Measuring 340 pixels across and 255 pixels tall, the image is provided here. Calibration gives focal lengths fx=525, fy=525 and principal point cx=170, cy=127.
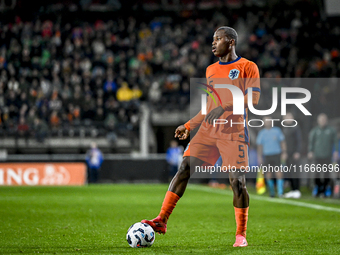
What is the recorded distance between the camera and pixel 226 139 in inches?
202

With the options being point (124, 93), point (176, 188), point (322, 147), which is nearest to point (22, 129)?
point (124, 93)

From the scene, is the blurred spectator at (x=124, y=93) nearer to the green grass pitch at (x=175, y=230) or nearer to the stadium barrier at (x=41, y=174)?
the stadium barrier at (x=41, y=174)

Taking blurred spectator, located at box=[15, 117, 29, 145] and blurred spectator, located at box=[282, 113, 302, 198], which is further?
blurred spectator, located at box=[15, 117, 29, 145]

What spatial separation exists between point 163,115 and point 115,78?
310cm

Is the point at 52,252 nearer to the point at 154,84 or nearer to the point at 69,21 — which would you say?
the point at 154,84

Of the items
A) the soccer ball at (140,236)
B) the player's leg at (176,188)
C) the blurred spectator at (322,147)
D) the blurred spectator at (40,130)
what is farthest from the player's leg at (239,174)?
the blurred spectator at (40,130)

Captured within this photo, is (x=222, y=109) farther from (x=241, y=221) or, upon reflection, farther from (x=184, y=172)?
(x=241, y=221)

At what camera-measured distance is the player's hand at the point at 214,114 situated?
4988 mm

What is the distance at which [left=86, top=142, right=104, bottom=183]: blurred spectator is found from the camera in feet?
67.8

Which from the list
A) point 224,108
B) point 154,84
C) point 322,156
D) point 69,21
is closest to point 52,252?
point 224,108

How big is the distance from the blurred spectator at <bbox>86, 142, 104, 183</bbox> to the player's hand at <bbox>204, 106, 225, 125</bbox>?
52.0ft

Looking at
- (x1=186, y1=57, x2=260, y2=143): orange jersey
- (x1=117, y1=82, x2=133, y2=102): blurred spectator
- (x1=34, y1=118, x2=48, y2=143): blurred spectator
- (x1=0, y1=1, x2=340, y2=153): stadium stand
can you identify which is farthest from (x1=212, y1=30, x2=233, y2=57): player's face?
(x1=117, y1=82, x2=133, y2=102): blurred spectator

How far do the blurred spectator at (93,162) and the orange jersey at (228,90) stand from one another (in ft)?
51.3

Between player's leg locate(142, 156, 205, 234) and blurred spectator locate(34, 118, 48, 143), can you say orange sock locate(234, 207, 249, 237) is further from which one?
blurred spectator locate(34, 118, 48, 143)
